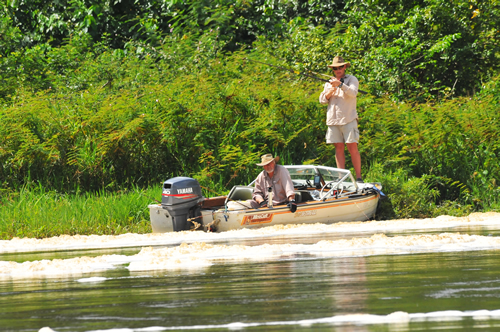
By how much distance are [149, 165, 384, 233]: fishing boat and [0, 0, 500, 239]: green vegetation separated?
1026 mm

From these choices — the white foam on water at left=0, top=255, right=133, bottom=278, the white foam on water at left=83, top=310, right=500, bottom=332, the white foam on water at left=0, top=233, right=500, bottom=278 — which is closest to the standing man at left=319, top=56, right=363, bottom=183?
the white foam on water at left=0, top=233, right=500, bottom=278

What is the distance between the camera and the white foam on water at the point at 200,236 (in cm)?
1029

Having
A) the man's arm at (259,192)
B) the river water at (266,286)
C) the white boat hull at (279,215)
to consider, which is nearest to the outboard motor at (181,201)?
the white boat hull at (279,215)

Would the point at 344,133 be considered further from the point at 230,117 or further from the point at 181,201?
the point at 181,201

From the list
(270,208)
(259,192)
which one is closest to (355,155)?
(259,192)

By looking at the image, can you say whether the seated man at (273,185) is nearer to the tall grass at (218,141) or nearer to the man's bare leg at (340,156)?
the man's bare leg at (340,156)

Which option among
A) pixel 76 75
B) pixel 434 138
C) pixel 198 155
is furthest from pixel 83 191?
pixel 434 138

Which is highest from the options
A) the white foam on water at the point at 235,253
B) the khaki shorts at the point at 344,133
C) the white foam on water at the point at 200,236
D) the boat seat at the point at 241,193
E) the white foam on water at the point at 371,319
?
the white foam on water at the point at 371,319

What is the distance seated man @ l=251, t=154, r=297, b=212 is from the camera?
1164 centimetres

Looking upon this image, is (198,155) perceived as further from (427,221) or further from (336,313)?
(336,313)

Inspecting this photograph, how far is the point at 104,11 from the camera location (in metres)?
22.1

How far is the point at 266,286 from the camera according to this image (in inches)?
211

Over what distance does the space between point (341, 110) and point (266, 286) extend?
8.40 metres

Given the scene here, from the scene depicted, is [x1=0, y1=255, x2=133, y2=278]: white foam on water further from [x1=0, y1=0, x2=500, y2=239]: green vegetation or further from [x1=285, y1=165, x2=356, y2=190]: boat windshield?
[x1=285, y1=165, x2=356, y2=190]: boat windshield
